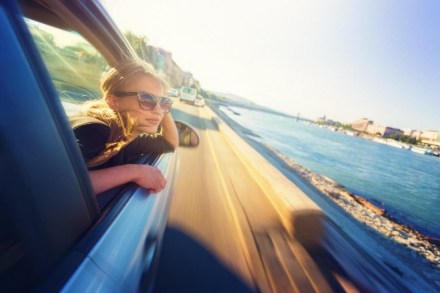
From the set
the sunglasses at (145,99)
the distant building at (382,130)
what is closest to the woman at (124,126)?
the sunglasses at (145,99)

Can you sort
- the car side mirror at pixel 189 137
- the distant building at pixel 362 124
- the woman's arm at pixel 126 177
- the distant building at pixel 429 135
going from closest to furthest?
the woman's arm at pixel 126 177 → the car side mirror at pixel 189 137 → the distant building at pixel 429 135 → the distant building at pixel 362 124

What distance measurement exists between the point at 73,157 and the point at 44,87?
0.82ft

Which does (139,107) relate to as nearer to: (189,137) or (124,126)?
(124,126)

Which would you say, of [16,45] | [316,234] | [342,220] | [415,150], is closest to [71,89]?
[16,45]

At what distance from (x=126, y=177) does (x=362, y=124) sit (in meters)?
207

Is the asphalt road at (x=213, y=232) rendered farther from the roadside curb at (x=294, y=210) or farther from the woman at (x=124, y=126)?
the woman at (x=124, y=126)

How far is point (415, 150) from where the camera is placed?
11831 cm

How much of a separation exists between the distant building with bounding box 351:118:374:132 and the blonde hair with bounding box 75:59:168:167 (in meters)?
200

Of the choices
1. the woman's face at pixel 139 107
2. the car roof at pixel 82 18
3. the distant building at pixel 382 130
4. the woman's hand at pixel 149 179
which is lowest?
the distant building at pixel 382 130

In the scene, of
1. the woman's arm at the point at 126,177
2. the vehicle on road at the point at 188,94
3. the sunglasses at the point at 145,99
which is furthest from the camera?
the vehicle on road at the point at 188,94

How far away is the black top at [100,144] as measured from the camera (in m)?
1.27

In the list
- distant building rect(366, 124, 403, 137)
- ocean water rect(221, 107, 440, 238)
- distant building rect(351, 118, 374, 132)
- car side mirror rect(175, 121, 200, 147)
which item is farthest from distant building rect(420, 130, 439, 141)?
car side mirror rect(175, 121, 200, 147)

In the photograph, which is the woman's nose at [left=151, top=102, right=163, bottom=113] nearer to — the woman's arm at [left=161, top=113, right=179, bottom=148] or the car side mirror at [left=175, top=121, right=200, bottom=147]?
the woman's arm at [left=161, top=113, right=179, bottom=148]

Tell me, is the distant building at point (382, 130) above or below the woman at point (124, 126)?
below
